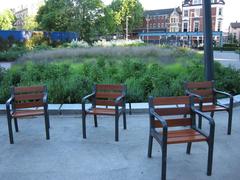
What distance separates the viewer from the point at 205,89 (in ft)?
18.9

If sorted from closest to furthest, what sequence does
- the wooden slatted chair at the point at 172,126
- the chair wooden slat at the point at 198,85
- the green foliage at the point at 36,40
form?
the wooden slatted chair at the point at 172,126
the chair wooden slat at the point at 198,85
the green foliage at the point at 36,40

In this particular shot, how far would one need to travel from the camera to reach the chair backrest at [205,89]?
5.47 metres

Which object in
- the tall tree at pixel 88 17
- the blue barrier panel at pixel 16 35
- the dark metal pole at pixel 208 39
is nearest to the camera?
the dark metal pole at pixel 208 39

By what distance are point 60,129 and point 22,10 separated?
116m

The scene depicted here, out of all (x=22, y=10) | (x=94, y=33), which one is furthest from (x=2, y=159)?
(x=22, y=10)

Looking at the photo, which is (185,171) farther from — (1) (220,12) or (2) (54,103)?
(1) (220,12)

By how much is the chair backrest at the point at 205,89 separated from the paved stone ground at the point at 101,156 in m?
0.60

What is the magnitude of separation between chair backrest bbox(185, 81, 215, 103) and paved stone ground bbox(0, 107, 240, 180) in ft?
1.98

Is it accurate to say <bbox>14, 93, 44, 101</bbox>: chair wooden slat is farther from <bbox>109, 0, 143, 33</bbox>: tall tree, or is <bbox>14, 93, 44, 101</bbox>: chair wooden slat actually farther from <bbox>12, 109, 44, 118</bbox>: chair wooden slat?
<bbox>109, 0, 143, 33</bbox>: tall tree

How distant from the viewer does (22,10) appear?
4363 inches

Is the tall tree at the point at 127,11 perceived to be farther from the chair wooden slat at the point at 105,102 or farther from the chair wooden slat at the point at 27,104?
the chair wooden slat at the point at 27,104

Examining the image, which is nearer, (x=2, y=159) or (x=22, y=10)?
(x=2, y=159)

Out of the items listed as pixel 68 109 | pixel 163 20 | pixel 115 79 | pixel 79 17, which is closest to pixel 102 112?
pixel 68 109

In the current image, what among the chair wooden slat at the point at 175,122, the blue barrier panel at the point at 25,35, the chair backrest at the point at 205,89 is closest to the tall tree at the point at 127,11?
the blue barrier panel at the point at 25,35
